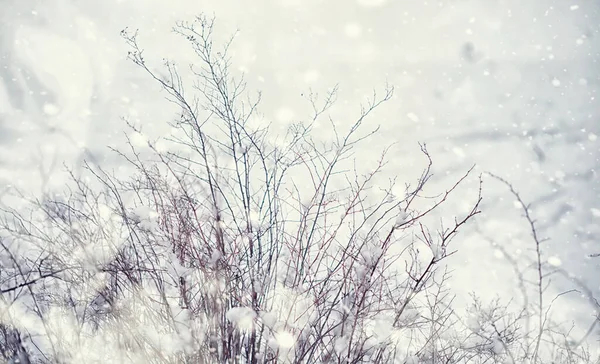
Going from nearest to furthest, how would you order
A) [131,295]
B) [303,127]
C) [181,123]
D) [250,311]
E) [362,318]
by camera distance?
[250,311]
[362,318]
[131,295]
[181,123]
[303,127]

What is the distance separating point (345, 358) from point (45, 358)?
370cm

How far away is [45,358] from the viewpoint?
475 cm

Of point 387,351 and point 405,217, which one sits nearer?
point 405,217

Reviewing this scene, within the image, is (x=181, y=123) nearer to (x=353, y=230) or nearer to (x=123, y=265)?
(x=123, y=265)

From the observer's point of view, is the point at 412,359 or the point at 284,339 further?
the point at 412,359

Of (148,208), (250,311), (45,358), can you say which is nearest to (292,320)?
(250,311)

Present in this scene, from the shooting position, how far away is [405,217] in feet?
9.77

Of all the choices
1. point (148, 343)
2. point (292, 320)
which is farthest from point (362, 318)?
point (148, 343)

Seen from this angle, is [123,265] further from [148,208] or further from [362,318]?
[362,318]

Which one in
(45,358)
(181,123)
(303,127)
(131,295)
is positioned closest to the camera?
(131,295)

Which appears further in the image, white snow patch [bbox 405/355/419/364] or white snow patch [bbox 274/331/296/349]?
white snow patch [bbox 405/355/419/364]

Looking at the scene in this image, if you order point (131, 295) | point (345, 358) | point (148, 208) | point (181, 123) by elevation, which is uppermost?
point (181, 123)

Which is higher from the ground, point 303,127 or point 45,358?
point 303,127

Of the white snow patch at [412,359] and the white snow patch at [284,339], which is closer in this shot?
the white snow patch at [284,339]
